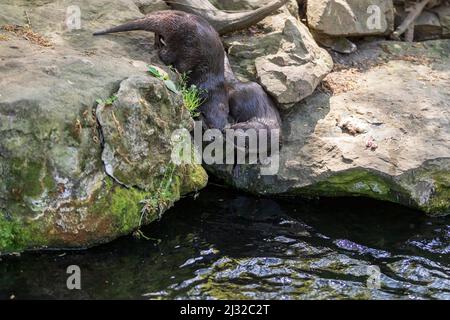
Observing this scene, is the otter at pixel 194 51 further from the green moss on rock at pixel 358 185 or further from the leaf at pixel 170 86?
the green moss on rock at pixel 358 185

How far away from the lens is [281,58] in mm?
6355

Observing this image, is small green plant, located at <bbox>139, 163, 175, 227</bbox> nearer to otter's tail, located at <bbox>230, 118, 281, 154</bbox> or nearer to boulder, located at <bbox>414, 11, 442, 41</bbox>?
otter's tail, located at <bbox>230, 118, 281, 154</bbox>

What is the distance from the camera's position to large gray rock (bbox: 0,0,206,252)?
4.25m

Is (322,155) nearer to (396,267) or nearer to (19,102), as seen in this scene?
(396,267)

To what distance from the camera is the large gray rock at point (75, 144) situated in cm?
425

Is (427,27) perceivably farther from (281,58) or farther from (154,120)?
(154,120)

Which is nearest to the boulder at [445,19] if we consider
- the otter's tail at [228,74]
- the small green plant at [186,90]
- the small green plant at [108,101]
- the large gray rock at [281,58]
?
the large gray rock at [281,58]

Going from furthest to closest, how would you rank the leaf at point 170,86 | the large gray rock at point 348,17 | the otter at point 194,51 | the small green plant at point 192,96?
the large gray rock at point 348,17, the otter at point 194,51, the small green plant at point 192,96, the leaf at point 170,86

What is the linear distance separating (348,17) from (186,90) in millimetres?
2498

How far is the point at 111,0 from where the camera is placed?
628 centimetres

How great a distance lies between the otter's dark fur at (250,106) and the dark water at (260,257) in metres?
0.76

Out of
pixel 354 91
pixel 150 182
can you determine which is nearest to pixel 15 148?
pixel 150 182

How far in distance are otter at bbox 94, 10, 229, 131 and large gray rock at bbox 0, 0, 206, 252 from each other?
53cm

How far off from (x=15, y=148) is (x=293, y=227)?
2.44 meters
